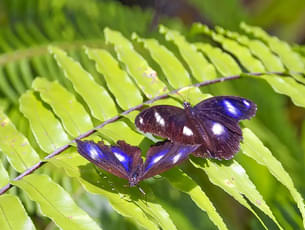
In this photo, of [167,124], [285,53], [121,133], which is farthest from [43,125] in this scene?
[285,53]

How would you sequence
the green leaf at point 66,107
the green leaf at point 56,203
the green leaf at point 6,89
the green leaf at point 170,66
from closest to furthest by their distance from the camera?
the green leaf at point 56,203
the green leaf at point 66,107
the green leaf at point 170,66
the green leaf at point 6,89

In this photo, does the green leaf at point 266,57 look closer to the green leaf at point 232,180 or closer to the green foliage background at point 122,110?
the green foliage background at point 122,110

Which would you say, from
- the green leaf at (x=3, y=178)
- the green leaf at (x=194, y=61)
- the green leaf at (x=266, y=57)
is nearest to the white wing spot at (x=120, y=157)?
the green leaf at (x=3, y=178)

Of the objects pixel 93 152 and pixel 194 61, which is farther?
pixel 194 61

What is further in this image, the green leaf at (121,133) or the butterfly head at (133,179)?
the green leaf at (121,133)

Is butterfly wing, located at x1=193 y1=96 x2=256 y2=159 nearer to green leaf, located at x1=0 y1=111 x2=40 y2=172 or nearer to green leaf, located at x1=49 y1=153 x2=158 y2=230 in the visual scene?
green leaf, located at x1=49 y1=153 x2=158 y2=230

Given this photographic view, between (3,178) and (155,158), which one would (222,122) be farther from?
(3,178)
